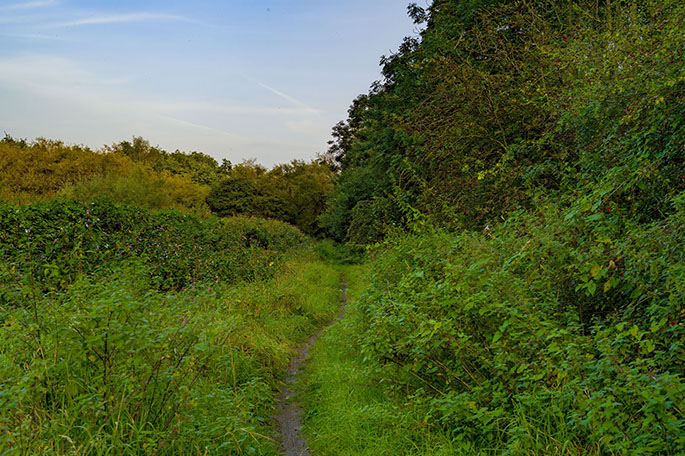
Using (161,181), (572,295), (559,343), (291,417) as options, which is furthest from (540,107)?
(161,181)

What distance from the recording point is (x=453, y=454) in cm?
318

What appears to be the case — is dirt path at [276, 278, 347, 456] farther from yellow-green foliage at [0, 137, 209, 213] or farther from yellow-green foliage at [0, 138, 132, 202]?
yellow-green foliage at [0, 138, 132, 202]

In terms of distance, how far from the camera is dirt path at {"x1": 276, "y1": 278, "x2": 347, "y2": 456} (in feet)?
14.0

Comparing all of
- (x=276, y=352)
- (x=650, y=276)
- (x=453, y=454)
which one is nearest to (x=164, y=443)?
(x=453, y=454)

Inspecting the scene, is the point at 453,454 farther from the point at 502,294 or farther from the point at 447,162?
the point at 447,162

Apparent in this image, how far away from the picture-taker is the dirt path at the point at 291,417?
14.0 ft

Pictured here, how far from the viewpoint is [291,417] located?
5.02 m

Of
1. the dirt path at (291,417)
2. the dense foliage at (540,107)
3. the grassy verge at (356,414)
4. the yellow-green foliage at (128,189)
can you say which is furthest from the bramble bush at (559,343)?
the yellow-green foliage at (128,189)

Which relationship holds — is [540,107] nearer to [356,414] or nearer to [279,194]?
[356,414]

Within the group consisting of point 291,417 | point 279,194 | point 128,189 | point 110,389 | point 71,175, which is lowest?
point 291,417

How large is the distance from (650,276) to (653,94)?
2.27 meters

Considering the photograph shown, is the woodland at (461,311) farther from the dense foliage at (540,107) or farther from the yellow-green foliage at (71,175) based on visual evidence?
the yellow-green foliage at (71,175)

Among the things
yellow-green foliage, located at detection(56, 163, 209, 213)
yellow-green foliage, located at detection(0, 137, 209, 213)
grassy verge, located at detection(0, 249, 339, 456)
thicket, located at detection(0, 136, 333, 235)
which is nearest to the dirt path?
grassy verge, located at detection(0, 249, 339, 456)

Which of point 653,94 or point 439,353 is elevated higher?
point 653,94
